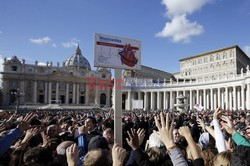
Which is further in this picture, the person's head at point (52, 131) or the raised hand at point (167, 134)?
the person's head at point (52, 131)

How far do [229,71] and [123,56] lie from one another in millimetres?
77969

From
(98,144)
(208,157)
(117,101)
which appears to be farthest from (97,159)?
(117,101)

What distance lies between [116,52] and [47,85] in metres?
89.5

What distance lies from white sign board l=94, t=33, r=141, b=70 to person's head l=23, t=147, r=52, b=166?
2810mm

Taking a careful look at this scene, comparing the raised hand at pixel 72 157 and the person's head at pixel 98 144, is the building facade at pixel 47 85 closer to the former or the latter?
the person's head at pixel 98 144

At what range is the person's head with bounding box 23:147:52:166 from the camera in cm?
287

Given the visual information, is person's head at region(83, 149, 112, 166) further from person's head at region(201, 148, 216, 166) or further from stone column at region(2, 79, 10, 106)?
stone column at region(2, 79, 10, 106)

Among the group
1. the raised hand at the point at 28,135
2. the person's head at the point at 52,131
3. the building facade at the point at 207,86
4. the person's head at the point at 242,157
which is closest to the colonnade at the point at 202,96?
the building facade at the point at 207,86

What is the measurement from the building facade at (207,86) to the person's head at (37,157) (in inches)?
2204

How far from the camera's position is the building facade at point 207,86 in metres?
56.9

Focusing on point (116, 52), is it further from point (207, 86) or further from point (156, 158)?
point (207, 86)

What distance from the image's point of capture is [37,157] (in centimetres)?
292

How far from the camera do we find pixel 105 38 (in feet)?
18.4

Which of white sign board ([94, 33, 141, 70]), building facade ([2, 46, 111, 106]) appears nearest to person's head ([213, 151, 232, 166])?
white sign board ([94, 33, 141, 70])
